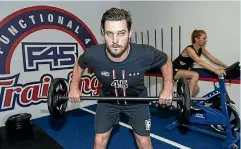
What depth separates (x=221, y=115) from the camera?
2.44 m

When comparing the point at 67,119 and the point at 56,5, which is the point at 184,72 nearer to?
the point at 67,119

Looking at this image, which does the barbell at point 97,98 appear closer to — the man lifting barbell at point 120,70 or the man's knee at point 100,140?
the man lifting barbell at point 120,70

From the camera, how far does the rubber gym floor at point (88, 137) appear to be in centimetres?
252

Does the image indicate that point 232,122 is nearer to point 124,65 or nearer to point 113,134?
point 113,134

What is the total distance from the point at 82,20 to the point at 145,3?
128 cm

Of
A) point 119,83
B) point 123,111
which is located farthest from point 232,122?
point 119,83

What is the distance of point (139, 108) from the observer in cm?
184

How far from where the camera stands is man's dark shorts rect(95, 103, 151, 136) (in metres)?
1.81

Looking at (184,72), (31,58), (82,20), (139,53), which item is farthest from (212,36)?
(31,58)

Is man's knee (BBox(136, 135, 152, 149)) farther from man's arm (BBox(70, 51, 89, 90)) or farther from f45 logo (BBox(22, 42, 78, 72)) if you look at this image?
f45 logo (BBox(22, 42, 78, 72))

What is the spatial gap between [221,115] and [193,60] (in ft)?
2.94

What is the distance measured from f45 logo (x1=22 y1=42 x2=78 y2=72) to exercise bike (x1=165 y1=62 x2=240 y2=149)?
2.13m

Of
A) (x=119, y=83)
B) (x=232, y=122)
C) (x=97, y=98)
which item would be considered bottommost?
(x=232, y=122)

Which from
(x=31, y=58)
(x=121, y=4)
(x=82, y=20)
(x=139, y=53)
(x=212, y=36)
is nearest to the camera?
(x=139, y=53)
